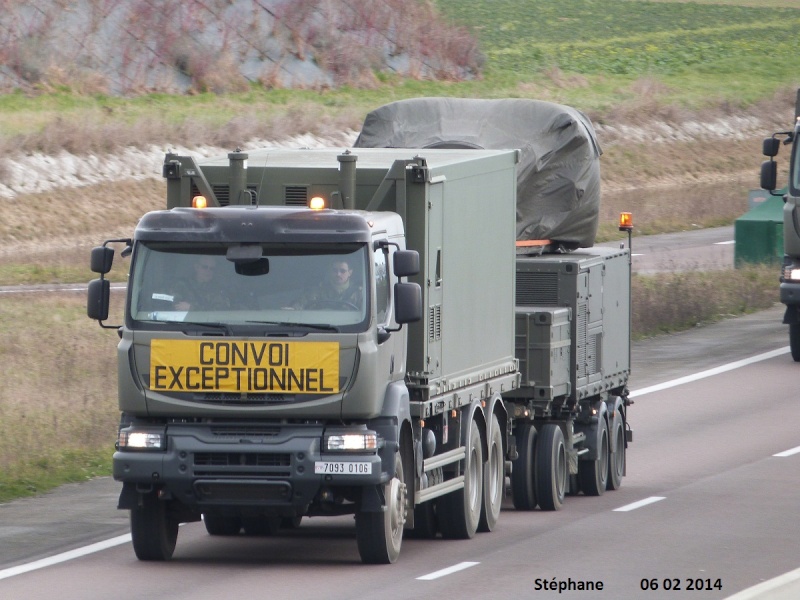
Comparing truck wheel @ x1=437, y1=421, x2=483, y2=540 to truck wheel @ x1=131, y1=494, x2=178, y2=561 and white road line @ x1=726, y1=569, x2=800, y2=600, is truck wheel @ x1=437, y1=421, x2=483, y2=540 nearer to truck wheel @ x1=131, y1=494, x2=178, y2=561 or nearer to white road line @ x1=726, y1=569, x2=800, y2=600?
truck wheel @ x1=131, y1=494, x2=178, y2=561

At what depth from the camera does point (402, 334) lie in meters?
13.8

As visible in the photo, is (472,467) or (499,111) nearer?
(472,467)

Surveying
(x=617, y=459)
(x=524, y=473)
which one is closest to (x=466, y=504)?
(x=524, y=473)

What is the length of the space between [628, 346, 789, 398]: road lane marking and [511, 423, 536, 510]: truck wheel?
863 cm

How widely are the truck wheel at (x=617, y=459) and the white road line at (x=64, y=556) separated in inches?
225

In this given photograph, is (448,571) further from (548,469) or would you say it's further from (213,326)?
(548,469)

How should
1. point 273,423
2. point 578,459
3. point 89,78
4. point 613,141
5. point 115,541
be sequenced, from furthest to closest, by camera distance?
1. point 613,141
2. point 89,78
3. point 578,459
4. point 115,541
5. point 273,423

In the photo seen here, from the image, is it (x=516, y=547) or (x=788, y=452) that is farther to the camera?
(x=788, y=452)

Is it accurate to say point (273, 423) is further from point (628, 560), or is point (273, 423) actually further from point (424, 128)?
point (424, 128)

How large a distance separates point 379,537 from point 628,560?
1.94m

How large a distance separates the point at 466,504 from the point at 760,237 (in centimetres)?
2535

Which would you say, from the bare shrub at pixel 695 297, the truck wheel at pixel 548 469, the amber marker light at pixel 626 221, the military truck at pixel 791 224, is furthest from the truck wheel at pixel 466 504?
the bare shrub at pixel 695 297

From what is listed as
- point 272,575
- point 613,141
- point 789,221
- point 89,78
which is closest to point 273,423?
point 272,575

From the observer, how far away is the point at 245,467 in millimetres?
12977
